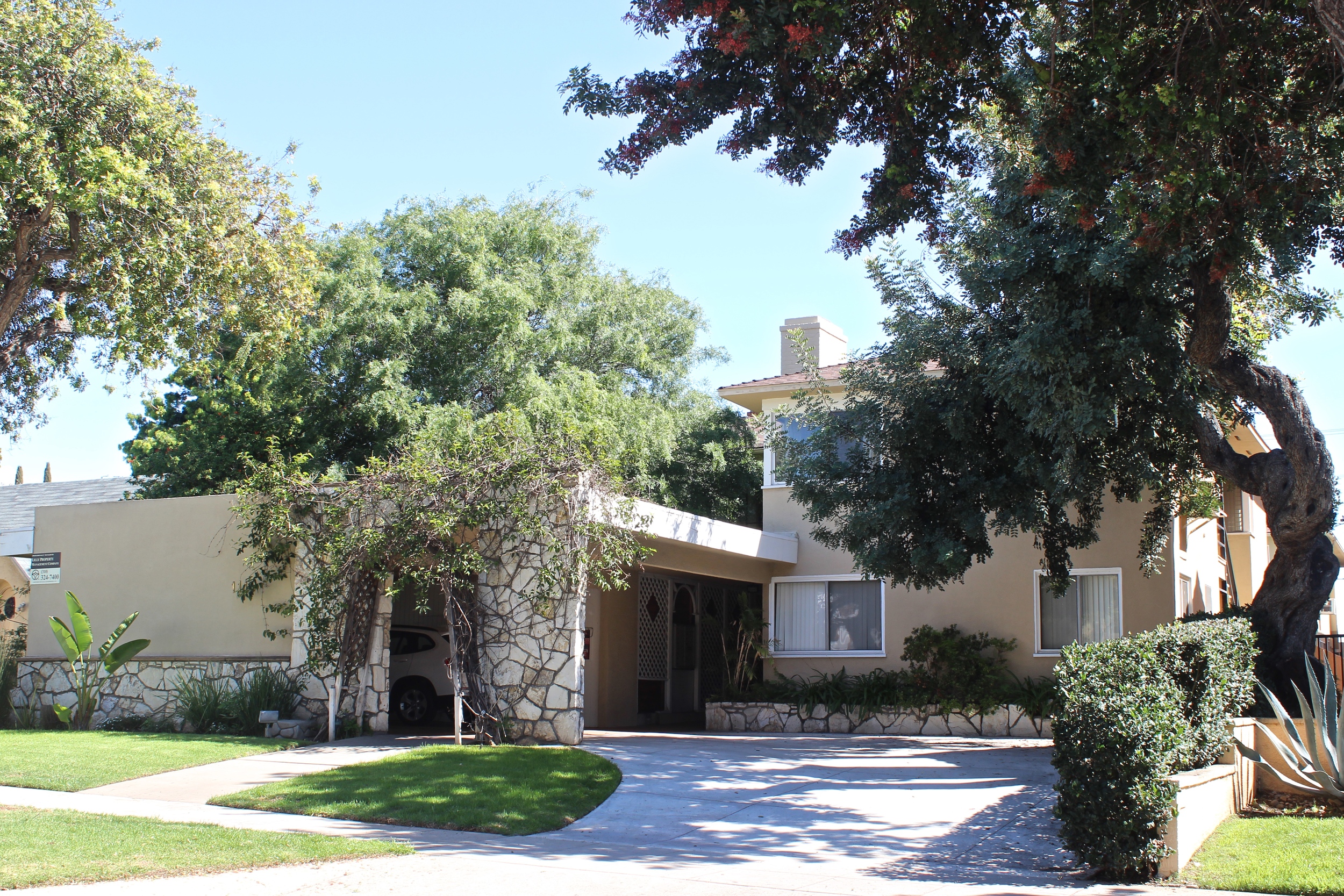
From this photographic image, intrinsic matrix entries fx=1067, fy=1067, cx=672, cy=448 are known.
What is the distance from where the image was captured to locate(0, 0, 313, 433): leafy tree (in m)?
11.0

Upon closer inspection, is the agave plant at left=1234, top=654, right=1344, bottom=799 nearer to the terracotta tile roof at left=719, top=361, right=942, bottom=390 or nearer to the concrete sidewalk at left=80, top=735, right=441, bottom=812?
the concrete sidewalk at left=80, top=735, right=441, bottom=812

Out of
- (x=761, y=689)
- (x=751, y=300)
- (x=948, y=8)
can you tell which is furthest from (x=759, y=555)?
(x=948, y=8)

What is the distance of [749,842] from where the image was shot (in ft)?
26.6

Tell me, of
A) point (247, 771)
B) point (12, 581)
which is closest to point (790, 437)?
point (247, 771)

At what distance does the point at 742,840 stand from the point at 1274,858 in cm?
368

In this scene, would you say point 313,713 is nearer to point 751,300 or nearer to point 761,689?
point 761,689

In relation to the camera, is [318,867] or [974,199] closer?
Result: [318,867]

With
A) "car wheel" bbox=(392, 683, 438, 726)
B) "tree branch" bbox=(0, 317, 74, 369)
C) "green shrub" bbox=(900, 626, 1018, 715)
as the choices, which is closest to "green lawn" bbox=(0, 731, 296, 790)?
"car wheel" bbox=(392, 683, 438, 726)

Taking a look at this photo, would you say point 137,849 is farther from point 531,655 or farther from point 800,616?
point 800,616

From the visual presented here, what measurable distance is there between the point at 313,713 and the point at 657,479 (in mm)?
11722

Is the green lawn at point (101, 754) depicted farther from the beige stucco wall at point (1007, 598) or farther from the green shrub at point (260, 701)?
the beige stucco wall at point (1007, 598)

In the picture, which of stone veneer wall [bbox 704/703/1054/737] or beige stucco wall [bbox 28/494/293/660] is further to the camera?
stone veneer wall [bbox 704/703/1054/737]

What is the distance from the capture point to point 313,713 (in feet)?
45.8

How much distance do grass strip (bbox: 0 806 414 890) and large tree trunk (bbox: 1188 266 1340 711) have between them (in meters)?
9.70
